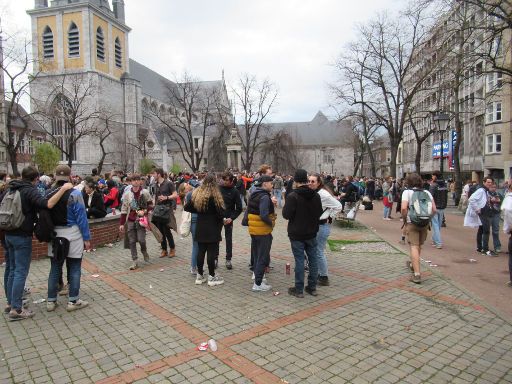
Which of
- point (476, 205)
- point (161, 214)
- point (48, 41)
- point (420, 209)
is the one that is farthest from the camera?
point (48, 41)

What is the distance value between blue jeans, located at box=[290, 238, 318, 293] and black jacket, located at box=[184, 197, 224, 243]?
132cm

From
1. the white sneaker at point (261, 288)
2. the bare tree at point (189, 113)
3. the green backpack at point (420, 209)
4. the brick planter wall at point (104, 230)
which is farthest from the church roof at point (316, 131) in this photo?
the white sneaker at point (261, 288)

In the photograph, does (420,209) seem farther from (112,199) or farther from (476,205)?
(112,199)

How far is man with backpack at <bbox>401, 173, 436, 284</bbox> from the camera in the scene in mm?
6832

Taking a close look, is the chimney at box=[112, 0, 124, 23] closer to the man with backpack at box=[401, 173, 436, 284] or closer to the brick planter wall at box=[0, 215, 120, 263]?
the brick planter wall at box=[0, 215, 120, 263]

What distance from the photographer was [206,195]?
6.42 meters

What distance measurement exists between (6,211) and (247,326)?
11.3 ft

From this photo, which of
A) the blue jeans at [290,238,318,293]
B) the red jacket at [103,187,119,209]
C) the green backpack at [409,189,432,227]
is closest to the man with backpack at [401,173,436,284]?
the green backpack at [409,189,432,227]

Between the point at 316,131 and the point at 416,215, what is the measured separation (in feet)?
273

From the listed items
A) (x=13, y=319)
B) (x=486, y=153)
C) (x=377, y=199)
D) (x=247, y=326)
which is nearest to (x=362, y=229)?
(x=247, y=326)

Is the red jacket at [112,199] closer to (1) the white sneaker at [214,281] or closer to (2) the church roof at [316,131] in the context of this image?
(1) the white sneaker at [214,281]

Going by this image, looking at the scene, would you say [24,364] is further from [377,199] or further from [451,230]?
[377,199]

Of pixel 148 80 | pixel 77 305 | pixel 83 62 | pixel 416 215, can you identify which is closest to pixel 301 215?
pixel 416 215

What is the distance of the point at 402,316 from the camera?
5.24 meters
